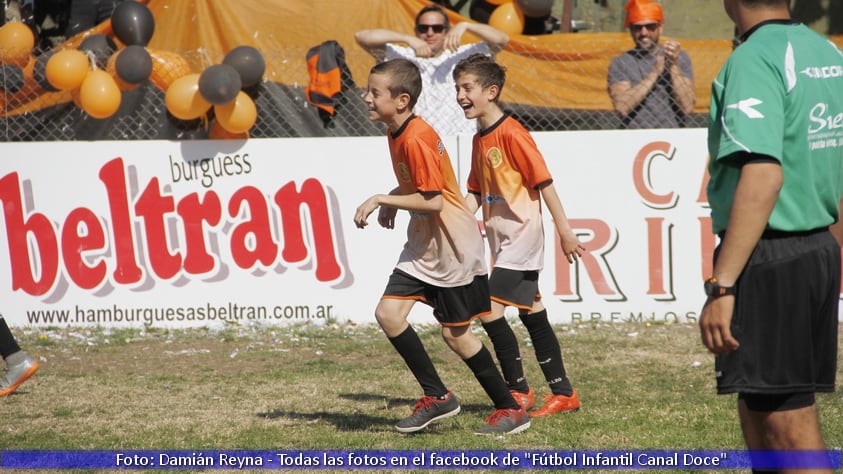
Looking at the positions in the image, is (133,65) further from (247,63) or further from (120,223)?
(120,223)

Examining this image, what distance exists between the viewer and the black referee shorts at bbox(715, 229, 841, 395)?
317cm

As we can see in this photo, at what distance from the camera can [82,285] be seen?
919 centimetres

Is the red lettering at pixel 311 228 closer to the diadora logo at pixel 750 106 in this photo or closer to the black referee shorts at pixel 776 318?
the black referee shorts at pixel 776 318

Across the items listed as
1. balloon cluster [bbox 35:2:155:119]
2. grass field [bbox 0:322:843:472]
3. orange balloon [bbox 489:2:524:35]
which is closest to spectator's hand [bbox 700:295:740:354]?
grass field [bbox 0:322:843:472]

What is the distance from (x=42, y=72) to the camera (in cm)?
962

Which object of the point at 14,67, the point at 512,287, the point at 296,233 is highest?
the point at 14,67

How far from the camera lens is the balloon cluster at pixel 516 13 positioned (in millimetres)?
11203

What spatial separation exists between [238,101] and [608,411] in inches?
190

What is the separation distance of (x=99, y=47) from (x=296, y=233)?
2681mm

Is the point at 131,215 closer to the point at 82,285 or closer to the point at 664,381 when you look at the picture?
the point at 82,285

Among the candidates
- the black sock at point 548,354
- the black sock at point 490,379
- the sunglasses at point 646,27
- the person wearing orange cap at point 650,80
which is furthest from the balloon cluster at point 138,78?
the black sock at point 490,379

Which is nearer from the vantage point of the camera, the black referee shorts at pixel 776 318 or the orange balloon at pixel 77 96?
the black referee shorts at pixel 776 318

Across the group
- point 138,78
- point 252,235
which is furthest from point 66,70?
point 252,235

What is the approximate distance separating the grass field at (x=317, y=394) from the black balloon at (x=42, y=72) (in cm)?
230
